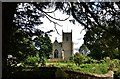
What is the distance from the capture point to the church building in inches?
198

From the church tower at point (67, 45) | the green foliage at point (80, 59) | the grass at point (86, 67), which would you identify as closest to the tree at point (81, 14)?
the church tower at point (67, 45)

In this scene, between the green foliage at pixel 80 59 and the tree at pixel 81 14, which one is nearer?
the tree at pixel 81 14

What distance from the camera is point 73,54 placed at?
16.5ft

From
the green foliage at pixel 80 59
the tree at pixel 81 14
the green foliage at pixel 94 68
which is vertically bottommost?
the green foliage at pixel 94 68

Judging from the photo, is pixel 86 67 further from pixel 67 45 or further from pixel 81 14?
pixel 81 14

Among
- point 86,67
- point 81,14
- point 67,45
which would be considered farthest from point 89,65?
point 81,14

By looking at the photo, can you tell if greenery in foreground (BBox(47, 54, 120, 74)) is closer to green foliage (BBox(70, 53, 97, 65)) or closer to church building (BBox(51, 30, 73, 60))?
green foliage (BBox(70, 53, 97, 65))

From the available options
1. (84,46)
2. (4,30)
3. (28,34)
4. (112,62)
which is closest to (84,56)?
(84,46)

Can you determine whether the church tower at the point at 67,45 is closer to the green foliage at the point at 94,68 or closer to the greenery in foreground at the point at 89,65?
the greenery in foreground at the point at 89,65

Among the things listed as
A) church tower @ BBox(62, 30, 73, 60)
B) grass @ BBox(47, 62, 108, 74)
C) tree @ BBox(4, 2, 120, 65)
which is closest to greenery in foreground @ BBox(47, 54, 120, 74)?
grass @ BBox(47, 62, 108, 74)

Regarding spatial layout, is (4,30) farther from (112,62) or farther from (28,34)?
(112,62)

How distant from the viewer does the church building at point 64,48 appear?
5.04m

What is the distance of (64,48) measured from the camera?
5074 mm

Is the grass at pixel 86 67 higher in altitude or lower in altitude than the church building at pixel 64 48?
lower
